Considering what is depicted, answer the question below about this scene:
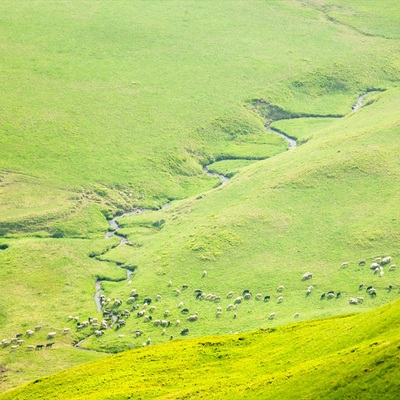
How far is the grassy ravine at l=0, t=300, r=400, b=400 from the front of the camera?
57.2 metres

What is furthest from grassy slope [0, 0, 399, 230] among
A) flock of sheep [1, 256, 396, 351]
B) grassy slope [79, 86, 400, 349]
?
flock of sheep [1, 256, 396, 351]

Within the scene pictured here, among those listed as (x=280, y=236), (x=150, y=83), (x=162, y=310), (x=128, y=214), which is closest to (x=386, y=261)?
(x=280, y=236)

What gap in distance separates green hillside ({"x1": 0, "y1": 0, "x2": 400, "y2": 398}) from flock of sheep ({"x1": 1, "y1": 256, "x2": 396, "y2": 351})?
236 millimetres

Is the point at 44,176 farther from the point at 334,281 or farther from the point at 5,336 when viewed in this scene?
the point at 334,281

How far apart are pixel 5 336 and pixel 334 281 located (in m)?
32.4

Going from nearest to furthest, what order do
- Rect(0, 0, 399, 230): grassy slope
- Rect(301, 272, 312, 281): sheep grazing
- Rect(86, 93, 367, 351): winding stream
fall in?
Rect(301, 272, 312, 281): sheep grazing → Rect(86, 93, 367, 351): winding stream → Rect(0, 0, 399, 230): grassy slope

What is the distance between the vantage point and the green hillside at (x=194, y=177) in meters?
89.7

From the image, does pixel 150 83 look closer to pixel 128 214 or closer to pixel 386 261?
pixel 128 214

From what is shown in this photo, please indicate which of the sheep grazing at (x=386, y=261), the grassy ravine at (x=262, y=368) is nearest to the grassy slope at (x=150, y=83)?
the sheep grazing at (x=386, y=261)

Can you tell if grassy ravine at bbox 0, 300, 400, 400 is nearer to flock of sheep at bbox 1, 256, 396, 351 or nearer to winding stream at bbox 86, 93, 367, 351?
flock of sheep at bbox 1, 256, 396, 351

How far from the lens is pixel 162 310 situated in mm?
92750

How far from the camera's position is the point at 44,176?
12388 cm

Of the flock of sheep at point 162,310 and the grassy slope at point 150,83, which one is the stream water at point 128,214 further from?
the flock of sheep at point 162,310

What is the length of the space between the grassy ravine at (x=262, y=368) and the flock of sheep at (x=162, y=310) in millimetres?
8330
